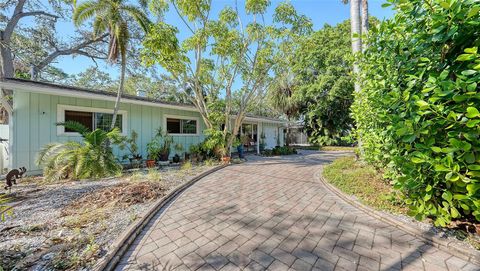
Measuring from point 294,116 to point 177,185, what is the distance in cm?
1866

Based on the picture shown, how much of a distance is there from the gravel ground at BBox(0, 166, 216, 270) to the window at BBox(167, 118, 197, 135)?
242 inches

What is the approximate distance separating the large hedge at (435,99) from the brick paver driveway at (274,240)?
27.6 inches

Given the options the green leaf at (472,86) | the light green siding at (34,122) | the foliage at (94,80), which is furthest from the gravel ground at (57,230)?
the foliage at (94,80)

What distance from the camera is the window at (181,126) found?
10938 mm

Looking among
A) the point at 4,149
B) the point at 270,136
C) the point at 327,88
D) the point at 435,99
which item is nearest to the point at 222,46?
the point at 435,99

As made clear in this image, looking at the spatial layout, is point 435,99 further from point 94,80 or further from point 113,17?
point 94,80

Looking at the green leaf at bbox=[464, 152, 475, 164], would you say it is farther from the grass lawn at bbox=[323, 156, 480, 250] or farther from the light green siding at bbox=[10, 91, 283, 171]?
the light green siding at bbox=[10, 91, 283, 171]

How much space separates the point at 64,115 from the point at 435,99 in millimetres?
10101

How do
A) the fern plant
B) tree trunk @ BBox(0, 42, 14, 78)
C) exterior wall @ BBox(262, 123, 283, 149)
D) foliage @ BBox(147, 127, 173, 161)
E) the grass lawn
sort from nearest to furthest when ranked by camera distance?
the grass lawn < the fern plant < foliage @ BBox(147, 127, 173, 161) < tree trunk @ BBox(0, 42, 14, 78) < exterior wall @ BBox(262, 123, 283, 149)

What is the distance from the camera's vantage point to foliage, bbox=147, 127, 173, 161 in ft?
29.5

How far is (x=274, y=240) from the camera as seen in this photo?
288cm

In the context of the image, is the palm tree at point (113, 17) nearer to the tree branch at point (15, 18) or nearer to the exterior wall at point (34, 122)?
the exterior wall at point (34, 122)

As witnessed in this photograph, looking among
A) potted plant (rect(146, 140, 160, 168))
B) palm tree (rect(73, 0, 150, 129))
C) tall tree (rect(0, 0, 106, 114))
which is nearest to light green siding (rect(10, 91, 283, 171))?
potted plant (rect(146, 140, 160, 168))

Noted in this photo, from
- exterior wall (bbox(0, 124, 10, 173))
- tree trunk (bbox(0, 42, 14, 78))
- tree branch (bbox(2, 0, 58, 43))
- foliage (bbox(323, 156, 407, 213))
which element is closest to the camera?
foliage (bbox(323, 156, 407, 213))
